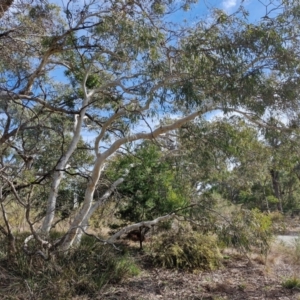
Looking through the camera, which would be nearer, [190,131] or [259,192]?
[190,131]

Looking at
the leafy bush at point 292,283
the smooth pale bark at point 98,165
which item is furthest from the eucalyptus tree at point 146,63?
the leafy bush at point 292,283

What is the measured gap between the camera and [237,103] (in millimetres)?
6113

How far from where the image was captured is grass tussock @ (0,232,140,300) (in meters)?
5.66

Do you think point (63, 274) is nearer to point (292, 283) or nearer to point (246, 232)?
point (246, 232)

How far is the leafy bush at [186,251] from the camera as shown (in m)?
8.46

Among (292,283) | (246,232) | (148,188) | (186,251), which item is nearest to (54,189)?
(148,188)

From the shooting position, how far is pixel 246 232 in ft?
24.5

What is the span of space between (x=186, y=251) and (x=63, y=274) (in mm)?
3505

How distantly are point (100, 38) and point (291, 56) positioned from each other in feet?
13.3

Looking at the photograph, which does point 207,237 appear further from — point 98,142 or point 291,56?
point 291,56

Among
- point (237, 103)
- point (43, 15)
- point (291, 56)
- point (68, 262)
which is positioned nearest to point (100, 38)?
point (43, 15)

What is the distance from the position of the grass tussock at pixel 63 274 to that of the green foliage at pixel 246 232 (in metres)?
2.19

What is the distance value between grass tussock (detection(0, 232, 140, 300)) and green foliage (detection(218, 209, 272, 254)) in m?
2.19

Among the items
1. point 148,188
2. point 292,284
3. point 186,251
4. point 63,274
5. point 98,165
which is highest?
point 98,165
